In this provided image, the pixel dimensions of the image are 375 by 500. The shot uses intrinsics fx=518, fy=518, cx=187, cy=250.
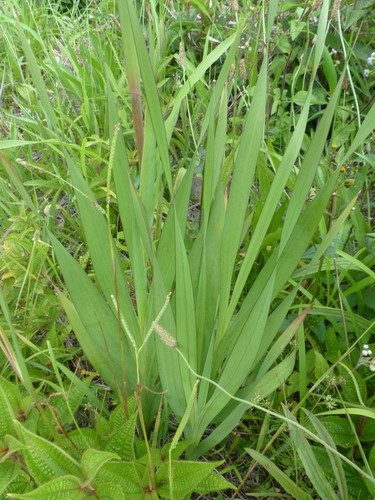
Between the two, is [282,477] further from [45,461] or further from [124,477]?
[45,461]

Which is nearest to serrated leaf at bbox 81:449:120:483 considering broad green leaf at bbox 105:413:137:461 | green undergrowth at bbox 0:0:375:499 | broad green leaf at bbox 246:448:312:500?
green undergrowth at bbox 0:0:375:499

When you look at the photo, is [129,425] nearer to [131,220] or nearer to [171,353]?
[171,353]

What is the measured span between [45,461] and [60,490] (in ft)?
0.14

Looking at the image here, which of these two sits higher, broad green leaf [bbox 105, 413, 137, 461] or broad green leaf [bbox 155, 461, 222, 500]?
broad green leaf [bbox 105, 413, 137, 461]

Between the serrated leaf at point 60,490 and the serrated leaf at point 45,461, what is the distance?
0.03 meters

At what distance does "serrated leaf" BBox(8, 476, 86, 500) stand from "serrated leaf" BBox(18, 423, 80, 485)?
26 millimetres

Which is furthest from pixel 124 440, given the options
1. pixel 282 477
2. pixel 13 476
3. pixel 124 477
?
pixel 282 477

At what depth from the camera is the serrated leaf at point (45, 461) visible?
643mm

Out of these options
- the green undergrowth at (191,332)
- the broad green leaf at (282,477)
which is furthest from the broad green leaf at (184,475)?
the broad green leaf at (282,477)

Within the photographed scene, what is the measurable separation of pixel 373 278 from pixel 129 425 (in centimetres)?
52

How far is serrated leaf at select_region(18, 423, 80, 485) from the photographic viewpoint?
643 mm

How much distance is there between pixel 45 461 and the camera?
65 centimetres

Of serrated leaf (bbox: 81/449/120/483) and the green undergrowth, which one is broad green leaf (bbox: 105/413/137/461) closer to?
the green undergrowth

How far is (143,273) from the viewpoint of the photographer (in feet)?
2.68
